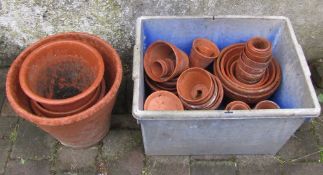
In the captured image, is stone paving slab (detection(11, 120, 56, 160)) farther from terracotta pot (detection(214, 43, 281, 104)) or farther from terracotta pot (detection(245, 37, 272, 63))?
terracotta pot (detection(245, 37, 272, 63))

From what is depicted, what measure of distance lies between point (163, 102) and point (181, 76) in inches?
9.0

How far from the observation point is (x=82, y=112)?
2.16 meters

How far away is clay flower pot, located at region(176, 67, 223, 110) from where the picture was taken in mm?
2355

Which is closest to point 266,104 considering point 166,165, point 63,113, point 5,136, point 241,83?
point 241,83

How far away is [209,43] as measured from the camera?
266 cm

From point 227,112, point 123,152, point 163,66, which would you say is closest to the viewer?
point 227,112

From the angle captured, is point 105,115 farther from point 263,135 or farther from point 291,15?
point 291,15

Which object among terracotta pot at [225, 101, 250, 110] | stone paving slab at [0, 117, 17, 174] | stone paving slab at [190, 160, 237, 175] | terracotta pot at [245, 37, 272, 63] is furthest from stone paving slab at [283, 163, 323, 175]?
stone paving slab at [0, 117, 17, 174]

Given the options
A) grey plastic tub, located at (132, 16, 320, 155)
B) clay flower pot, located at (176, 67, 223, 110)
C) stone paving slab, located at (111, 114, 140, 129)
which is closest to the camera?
grey plastic tub, located at (132, 16, 320, 155)

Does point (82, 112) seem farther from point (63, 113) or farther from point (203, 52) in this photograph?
point (203, 52)

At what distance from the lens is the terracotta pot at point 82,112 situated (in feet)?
7.07

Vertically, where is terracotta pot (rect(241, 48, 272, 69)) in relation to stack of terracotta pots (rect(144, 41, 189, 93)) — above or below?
above

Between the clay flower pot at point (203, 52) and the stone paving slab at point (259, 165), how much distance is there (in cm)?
75

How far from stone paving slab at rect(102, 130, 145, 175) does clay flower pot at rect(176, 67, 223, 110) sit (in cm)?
54
